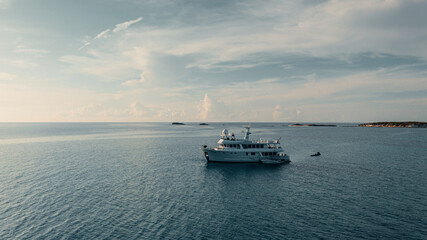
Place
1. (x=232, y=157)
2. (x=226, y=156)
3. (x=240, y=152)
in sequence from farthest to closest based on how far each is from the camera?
1. (x=240, y=152)
2. (x=232, y=157)
3. (x=226, y=156)

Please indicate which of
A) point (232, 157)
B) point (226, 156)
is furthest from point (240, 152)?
point (226, 156)

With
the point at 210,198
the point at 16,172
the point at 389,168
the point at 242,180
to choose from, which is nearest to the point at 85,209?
the point at 210,198

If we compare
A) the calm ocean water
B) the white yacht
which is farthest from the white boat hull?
the calm ocean water

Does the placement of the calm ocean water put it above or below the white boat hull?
below

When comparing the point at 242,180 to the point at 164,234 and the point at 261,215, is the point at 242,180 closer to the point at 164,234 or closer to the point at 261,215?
the point at 261,215

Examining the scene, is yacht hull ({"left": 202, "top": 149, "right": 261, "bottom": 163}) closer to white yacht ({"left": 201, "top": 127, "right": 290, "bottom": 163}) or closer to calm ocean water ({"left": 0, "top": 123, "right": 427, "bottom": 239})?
white yacht ({"left": 201, "top": 127, "right": 290, "bottom": 163})

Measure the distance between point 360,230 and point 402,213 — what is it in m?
9.76

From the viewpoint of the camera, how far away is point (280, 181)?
51781mm

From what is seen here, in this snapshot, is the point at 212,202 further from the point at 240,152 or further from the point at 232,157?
the point at 240,152

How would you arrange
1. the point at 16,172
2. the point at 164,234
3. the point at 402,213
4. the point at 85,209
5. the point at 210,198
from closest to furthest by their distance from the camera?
the point at 164,234 < the point at 402,213 < the point at 85,209 < the point at 210,198 < the point at 16,172

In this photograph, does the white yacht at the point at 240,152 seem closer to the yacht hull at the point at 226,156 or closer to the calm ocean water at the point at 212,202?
the yacht hull at the point at 226,156

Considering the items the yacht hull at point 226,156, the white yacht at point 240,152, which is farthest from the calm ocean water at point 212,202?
the white yacht at point 240,152

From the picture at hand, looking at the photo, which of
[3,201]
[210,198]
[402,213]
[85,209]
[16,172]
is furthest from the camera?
[16,172]

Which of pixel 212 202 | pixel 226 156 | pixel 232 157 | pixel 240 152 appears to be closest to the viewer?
pixel 212 202
